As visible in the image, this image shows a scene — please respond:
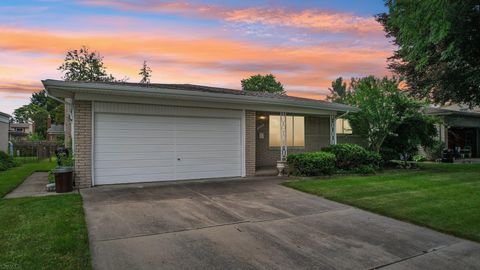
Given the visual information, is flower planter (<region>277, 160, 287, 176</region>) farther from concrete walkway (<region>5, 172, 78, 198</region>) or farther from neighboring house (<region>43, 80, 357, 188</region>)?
concrete walkway (<region>5, 172, 78, 198</region>)

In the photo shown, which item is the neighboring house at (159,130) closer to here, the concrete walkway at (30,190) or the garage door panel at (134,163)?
the garage door panel at (134,163)

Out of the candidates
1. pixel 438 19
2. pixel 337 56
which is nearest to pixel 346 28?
pixel 337 56

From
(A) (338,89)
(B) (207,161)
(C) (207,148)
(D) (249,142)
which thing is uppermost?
(A) (338,89)

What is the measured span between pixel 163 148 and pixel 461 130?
2276cm

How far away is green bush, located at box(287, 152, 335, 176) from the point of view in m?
11.5

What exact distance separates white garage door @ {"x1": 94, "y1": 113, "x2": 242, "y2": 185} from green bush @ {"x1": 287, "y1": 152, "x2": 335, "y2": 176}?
Answer: 6.48 feet

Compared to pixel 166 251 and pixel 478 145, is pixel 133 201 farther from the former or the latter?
pixel 478 145

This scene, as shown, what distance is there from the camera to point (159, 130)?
10.1 meters

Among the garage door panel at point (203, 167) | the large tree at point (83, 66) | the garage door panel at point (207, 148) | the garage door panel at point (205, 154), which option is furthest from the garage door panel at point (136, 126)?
the large tree at point (83, 66)

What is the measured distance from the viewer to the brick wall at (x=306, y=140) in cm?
1490

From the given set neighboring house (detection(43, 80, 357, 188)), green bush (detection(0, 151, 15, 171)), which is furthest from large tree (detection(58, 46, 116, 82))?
neighboring house (detection(43, 80, 357, 188))

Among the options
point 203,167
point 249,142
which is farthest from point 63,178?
point 249,142

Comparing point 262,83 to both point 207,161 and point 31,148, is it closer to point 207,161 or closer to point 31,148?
point 31,148

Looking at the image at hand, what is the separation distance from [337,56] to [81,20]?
35.0ft
